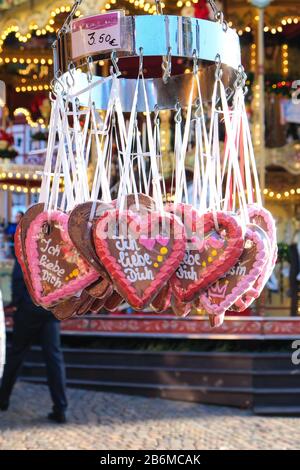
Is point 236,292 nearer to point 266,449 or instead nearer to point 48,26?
point 266,449

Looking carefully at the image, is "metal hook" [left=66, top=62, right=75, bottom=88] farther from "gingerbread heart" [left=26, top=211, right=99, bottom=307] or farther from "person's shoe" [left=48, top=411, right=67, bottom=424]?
"person's shoe" [left=48, top=411, right=67, bottom=424]

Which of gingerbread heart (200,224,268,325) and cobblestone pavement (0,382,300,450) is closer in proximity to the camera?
gingerbread heart (200,224,268,325)

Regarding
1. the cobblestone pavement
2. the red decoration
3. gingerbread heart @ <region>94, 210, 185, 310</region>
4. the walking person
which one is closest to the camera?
gingerbread heart @ <region>94, 210, 185, 310</region>

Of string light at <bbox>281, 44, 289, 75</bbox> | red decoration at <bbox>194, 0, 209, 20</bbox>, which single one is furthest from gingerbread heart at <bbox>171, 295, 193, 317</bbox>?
string light at <bbox>281, 44, 289, 75</bbox>

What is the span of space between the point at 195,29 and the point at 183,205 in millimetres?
428

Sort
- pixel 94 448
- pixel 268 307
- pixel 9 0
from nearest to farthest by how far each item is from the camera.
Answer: pixel 94 448, pixel 9 0, pixel 268 307

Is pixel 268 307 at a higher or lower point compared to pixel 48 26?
lower

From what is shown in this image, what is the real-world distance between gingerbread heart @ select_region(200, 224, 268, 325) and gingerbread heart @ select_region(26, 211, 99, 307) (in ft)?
0.96

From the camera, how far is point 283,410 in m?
8.07

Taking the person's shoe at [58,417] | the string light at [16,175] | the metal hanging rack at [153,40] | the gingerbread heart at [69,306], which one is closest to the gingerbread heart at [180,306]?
the gingerbread heart at [69,306]

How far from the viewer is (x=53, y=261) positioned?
2037mm

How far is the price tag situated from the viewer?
1888mm

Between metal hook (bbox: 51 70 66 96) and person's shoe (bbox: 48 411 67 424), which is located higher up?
metal hook (bbox: 51 70 66 96)
